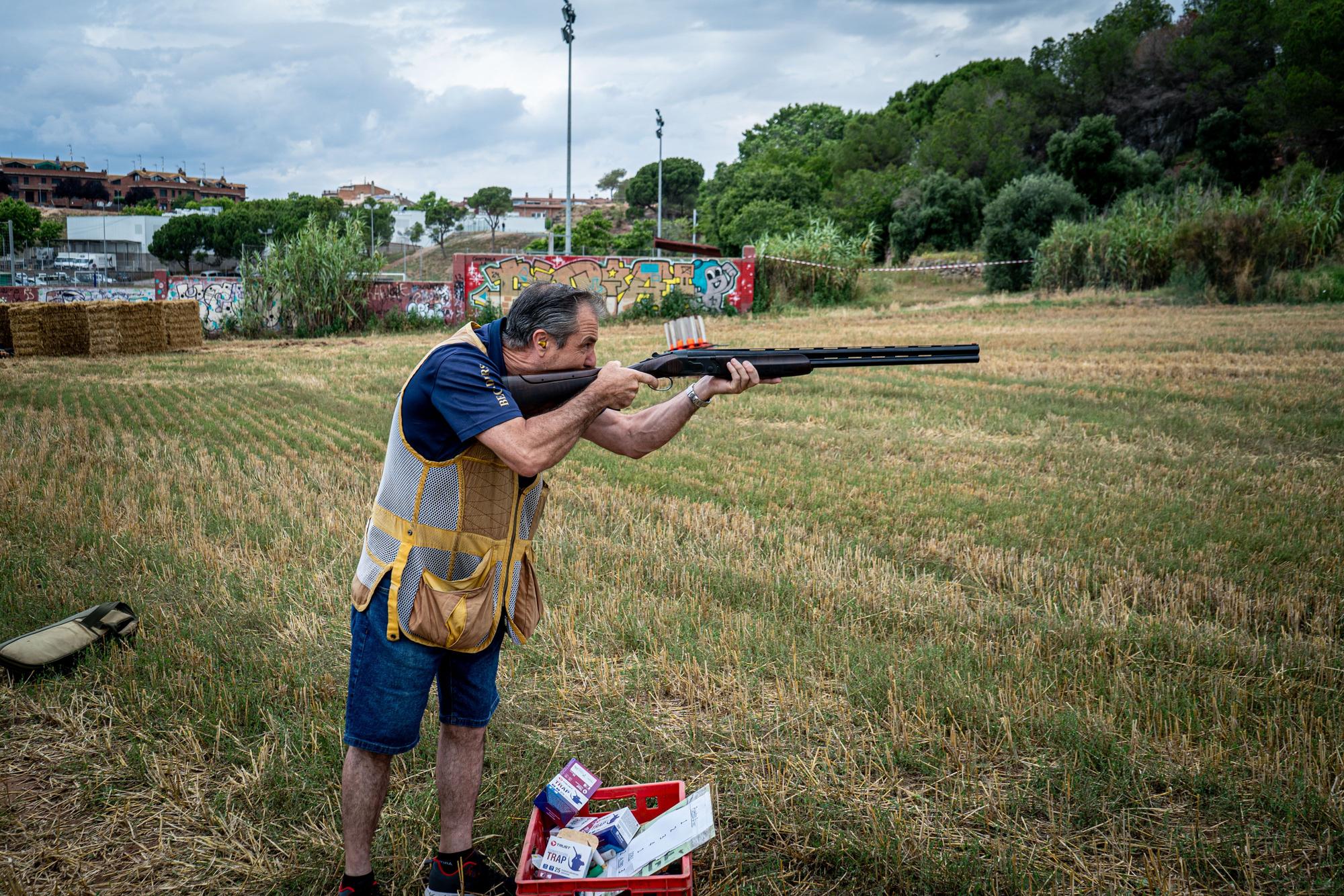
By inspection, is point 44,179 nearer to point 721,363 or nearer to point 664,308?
point 664,308

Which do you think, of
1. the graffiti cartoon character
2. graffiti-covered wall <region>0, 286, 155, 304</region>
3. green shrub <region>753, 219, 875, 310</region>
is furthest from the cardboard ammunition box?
graffiti-covered wall <region>0, 286, 155, 304</region>

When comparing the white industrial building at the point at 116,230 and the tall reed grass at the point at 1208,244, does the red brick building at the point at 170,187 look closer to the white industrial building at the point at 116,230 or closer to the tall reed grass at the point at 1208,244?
the white industrial building at the point at 116,230

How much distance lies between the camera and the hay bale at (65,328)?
22.7 metres

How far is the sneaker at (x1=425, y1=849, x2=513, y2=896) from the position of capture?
132 inches

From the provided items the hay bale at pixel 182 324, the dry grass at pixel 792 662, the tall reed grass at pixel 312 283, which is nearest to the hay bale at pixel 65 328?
the hay bale at pixel 182 324

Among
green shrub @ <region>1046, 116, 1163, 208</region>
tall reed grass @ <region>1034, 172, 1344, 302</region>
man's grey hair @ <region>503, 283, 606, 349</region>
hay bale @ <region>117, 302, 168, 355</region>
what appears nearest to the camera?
man's grey hair @ <region>503, 283, 606, 349</region>

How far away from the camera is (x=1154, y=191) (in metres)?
47.2

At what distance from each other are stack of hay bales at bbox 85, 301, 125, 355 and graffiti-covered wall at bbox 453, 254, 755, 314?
11454 millimetres

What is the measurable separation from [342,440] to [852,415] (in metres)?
6.98

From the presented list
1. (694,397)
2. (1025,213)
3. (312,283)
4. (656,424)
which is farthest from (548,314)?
(1025,213)

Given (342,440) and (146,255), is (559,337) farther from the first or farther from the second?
(146,255)

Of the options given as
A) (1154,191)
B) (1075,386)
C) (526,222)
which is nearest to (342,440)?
(1075,386)

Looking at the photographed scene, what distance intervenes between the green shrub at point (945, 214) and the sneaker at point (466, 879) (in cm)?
5644

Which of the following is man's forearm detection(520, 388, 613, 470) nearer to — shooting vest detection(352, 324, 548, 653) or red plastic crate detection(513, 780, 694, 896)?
shooting vest detection(352, 324, 548, 653)
